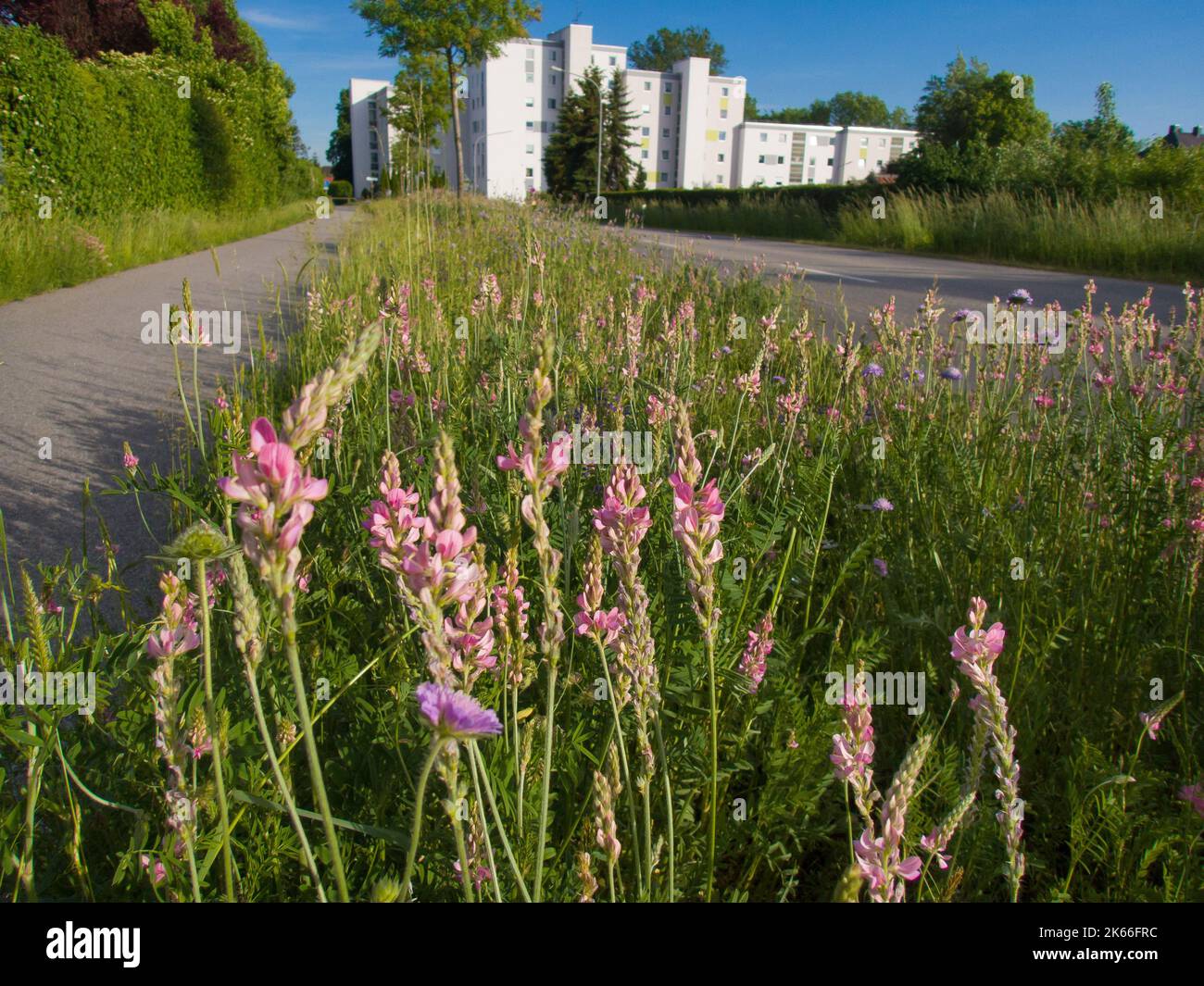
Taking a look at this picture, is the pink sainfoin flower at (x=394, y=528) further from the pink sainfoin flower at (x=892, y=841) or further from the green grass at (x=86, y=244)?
the green grass at (x=86, y=244)

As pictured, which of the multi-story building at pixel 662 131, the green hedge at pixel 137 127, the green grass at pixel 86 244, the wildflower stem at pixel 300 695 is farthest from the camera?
the multi-story building at pixel 662 131

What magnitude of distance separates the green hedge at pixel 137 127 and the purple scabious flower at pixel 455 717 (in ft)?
43.5

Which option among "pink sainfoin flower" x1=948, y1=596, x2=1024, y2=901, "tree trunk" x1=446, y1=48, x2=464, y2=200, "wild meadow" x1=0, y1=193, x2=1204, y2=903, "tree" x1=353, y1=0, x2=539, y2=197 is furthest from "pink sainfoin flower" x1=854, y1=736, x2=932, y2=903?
"tree" x1=353, y1=0, x2=539, y2=197

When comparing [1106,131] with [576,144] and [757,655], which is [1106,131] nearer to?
[757,655]

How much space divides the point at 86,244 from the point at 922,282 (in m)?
11.7

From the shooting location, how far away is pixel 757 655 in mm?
1848

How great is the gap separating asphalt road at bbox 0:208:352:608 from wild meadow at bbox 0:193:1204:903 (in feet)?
1.81

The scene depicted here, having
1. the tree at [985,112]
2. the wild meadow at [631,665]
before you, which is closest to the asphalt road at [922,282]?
the wild meadow at [631,665]

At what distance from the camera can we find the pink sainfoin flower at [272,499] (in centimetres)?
68

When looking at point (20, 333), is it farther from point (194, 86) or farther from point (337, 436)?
point (194, 86)

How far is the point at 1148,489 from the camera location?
2230mm

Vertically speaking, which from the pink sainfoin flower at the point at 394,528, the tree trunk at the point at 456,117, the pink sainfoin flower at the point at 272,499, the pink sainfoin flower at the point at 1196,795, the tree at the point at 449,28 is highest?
the tree at the point at 449,28
